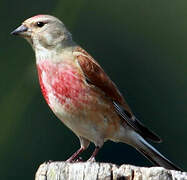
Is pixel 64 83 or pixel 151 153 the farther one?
pixel 151 153

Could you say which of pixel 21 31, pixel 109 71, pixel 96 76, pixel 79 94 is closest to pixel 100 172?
pixel 79 94

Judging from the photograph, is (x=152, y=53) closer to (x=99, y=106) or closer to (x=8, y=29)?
(x=8, y=29)

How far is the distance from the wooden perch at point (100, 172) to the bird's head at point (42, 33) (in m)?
1.61

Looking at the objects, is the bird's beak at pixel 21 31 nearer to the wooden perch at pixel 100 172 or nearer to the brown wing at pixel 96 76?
the brown wing at pixel 96 76

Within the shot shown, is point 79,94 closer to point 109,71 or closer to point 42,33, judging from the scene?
point 42,33

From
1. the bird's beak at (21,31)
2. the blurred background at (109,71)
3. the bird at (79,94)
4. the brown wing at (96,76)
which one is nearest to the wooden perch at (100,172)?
the bird at (79,94)

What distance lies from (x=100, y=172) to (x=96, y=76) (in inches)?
66.0

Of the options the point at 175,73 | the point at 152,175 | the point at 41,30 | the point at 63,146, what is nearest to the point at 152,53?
the point at 175,73

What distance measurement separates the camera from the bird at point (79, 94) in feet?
21.9

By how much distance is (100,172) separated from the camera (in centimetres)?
523

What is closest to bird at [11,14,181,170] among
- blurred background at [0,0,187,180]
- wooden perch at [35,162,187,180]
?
wooden perch at [35,162,187,180]

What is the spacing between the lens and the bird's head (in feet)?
22.6

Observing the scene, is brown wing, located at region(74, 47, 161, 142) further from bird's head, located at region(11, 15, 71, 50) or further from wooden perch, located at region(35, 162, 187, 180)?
wooden perch, located at region(35, 162, 187, 180)

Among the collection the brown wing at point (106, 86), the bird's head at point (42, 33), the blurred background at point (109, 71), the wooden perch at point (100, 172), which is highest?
the bird's head at point (42, 33)
